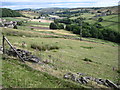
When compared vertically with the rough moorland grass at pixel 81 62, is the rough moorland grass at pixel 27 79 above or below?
above

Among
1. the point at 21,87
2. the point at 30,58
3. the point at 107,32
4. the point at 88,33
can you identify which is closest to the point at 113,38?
the point at 107,32

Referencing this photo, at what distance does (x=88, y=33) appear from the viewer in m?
87.2

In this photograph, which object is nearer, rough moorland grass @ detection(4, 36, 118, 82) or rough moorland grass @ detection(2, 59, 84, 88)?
rough moorland grass @ detection(2, 59, 84, 88)

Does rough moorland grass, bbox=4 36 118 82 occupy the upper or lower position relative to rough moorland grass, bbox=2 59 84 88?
lower

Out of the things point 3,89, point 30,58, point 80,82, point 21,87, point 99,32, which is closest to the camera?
point 3,89

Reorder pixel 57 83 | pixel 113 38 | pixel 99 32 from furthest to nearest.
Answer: pixel 99 32, pixel 113 38, pixel 57 83

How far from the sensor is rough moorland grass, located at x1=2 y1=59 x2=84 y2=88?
29.0 ft

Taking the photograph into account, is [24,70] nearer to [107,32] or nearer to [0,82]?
[0,82]

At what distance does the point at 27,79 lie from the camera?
961 cm

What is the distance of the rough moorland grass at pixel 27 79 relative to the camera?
8.84 meters

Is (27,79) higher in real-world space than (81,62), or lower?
higher

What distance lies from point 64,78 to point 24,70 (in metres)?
3.10

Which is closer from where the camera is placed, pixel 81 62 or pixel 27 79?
pixel 27 79

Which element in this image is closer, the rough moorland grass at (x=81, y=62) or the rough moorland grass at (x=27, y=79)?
the rough moorland grass at (x=27, y=79)
